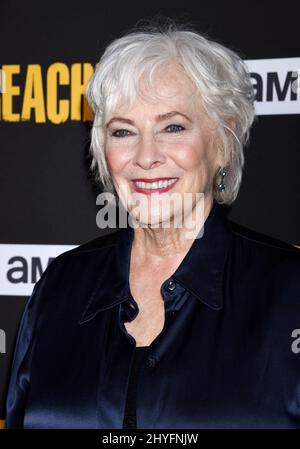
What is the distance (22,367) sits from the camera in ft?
4.47

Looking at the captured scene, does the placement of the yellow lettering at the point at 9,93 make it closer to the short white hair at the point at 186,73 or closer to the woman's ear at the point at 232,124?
the short white hair at the point at 186,73

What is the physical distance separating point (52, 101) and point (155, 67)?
2.18ft

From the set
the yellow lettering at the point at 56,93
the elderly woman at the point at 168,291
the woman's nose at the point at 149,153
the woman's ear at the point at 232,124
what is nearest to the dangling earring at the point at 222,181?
the elderly woman at the point at 168,291

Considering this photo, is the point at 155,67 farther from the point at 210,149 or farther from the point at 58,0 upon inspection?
the point at 58,0

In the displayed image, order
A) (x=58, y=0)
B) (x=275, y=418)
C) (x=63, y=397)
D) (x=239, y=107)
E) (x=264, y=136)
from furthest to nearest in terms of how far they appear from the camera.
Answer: (x=58, y=0) < (x=264, y=136) < (x=239, y=107) < (x=63, y=397) < (x=275, y=418)

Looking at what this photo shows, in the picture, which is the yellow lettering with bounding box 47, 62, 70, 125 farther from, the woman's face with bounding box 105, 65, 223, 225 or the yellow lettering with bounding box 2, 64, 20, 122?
the woman's face with bounding box 105, 65, 223, 225

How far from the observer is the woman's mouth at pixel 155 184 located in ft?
4.12

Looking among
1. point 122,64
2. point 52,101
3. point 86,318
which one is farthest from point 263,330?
point 52,101

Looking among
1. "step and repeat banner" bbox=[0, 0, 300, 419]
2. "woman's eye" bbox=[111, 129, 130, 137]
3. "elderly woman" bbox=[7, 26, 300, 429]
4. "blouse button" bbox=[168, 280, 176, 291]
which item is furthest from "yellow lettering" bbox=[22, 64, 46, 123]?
"blouse button" bbox=[168, 280, 176, 291]

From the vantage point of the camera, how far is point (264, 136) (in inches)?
65.4

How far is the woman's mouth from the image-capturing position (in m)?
1.25

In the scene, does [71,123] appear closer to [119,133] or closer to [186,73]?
[119,133]

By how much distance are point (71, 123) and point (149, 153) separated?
2.11 feet

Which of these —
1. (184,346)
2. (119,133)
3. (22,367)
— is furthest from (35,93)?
(184,346)
